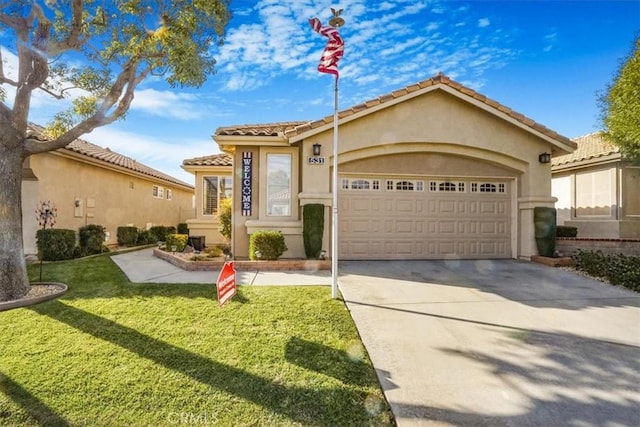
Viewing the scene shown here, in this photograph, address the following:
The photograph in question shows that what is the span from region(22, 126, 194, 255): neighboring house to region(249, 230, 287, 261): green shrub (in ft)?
25.8

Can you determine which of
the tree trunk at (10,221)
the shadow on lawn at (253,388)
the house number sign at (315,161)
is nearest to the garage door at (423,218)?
the house number sign at (315,161)

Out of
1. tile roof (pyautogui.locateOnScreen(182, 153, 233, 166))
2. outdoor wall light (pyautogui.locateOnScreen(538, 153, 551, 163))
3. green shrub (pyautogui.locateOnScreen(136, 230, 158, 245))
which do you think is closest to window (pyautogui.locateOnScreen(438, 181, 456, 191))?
outdoor wall light (pyautogui.locateOnScreen(538, 153, 551, 163))

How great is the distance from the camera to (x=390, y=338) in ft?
14.1

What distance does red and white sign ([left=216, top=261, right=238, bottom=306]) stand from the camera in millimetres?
4484

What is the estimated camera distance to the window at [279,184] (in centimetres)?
966

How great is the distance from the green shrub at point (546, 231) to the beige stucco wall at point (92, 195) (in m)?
16.3

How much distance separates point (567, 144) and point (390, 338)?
9743 mm

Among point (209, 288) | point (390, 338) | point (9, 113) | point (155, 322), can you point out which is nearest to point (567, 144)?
point (390, 338)

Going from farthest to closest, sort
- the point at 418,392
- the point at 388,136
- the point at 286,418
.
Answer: the point at 388,136 → the point at 418,392 → the point at 286,418

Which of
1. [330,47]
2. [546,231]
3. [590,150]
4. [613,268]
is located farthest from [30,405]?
[590,150]

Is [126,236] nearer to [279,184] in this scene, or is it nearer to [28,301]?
[279,184]

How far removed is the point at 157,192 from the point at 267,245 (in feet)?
43.4

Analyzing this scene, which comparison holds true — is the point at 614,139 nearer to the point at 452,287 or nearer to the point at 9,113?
the point at 452,287

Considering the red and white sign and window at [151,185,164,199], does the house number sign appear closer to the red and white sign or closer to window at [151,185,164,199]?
the red and white sign
